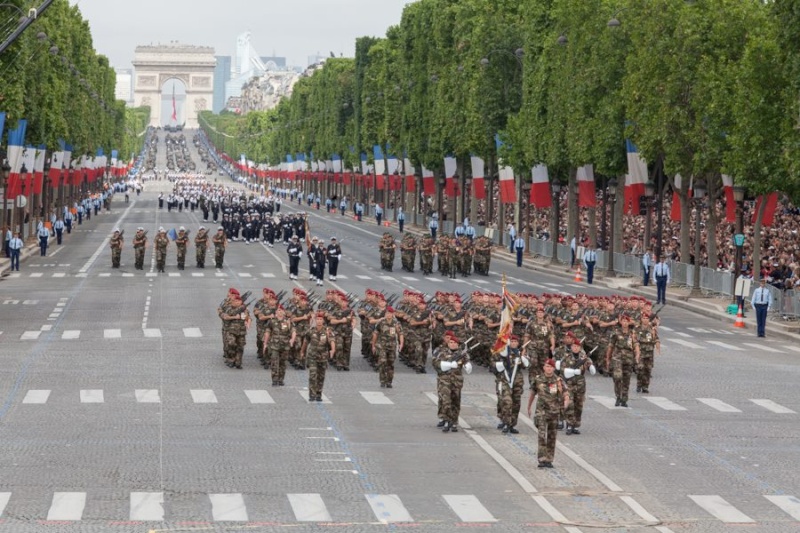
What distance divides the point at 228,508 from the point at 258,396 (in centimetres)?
1099

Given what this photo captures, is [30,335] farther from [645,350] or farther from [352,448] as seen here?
[352,448]

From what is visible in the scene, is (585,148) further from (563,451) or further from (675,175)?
(563,451)

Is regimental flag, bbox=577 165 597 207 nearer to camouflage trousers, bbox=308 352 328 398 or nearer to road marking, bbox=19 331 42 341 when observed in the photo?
road marking, bbox=19 331 42 341

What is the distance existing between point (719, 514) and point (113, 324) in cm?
2819

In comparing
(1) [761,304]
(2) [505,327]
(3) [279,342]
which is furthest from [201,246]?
(2) [505,327]

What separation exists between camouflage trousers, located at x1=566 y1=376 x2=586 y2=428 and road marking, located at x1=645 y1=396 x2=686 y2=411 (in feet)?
12.9

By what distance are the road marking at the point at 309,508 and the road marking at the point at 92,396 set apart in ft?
33.0

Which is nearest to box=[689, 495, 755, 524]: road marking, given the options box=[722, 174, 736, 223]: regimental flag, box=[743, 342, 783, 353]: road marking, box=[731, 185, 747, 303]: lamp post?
box=[743, 342, 783, 353]: road marking

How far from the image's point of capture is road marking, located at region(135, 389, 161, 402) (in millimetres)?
30625

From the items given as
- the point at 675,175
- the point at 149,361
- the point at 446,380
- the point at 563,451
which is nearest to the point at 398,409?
the point at 446,380

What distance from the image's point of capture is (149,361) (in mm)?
37188

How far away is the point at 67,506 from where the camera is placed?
20375 mm

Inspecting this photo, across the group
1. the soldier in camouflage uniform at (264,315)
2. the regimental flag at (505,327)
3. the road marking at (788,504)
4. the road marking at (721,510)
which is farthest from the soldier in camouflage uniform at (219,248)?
the road marking at (721,510)

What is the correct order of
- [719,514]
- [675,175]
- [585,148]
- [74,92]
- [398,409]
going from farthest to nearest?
[74,92]
[585,148]
[675,175]
[398,409]
[719,514]
